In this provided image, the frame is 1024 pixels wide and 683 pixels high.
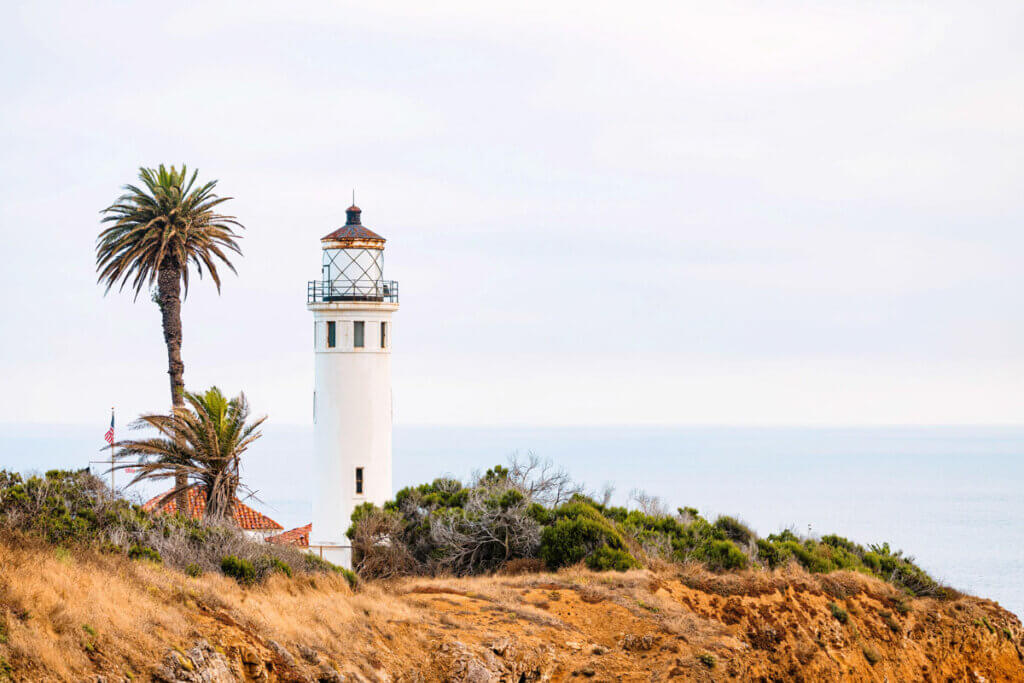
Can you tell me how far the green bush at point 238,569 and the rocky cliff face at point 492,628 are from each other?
0.46 m

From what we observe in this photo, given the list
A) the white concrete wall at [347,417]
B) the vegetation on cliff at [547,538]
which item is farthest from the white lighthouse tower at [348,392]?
the vegetation on cliff at [547,538]

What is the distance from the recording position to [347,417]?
39469mm

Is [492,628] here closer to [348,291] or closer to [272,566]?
[272,566]

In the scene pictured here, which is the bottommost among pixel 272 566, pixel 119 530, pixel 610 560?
pixel 610 560

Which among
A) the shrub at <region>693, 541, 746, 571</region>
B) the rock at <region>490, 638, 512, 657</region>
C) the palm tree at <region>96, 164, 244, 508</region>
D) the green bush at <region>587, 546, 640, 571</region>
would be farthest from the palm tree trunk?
the rock at <region>490, 638, 512, 657</region>

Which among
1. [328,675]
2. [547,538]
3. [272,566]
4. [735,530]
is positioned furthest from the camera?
[735,530]

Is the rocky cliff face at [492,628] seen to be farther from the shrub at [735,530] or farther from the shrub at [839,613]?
the shrub at [735,530]

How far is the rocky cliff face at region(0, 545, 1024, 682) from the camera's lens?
49.8 ft

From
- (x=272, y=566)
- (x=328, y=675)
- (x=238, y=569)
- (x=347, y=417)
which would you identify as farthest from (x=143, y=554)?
(x=347, y=417)

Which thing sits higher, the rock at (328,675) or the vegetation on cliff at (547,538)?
the vegetation on cliff at (547,538)

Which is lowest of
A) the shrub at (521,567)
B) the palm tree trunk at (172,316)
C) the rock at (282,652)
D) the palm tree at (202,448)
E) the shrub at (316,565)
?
the shrub at (521,567)

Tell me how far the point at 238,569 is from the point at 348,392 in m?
19.5

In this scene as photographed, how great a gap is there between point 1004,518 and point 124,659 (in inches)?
4622

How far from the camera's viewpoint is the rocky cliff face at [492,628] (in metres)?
15.2
